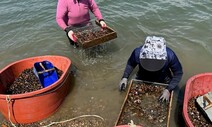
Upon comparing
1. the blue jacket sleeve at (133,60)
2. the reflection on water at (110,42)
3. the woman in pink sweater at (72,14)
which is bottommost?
the reflection on water at (110,42)

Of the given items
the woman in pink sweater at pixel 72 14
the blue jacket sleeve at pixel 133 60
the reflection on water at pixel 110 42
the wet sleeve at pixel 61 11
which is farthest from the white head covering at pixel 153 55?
the wet sleeve at pixel 61 11

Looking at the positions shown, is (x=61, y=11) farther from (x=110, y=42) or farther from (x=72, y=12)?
(x=110, y=42)

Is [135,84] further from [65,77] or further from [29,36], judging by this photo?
[29,36]

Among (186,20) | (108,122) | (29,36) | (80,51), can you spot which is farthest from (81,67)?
(186,20)

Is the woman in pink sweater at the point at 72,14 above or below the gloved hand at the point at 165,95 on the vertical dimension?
above

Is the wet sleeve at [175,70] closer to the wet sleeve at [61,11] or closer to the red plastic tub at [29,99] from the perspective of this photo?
the red plastic tub at [29,99]

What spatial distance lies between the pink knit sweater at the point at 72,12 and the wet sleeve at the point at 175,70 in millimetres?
2589

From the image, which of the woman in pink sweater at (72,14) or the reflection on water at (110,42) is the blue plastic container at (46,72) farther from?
the woman in pink sweater at (72,14)

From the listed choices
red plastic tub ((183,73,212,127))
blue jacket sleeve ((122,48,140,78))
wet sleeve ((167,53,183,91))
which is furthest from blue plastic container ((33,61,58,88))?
red plastic tub ((183,73,212,127))

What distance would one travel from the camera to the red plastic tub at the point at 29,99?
14.5ft

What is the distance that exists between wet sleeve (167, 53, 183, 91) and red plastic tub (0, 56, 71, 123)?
202 centimetres

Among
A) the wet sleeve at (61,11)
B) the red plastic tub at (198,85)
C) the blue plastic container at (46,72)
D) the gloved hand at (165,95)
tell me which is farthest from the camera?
the wet sleeve at (61,11)

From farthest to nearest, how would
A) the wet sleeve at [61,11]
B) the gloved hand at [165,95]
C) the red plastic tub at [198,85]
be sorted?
the wet sleeve at [61,11], the red plastic tub at [198,85], the gloved hand at [165,95]

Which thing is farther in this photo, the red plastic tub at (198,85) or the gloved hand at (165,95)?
the red plastic tub at (198,85)
